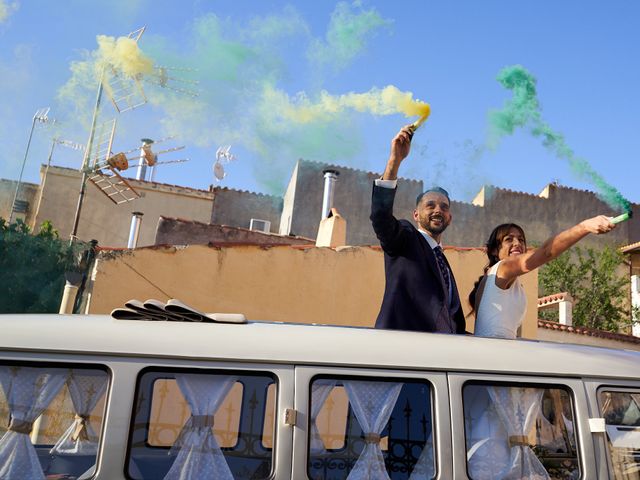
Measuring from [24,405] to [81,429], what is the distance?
0.96 ft

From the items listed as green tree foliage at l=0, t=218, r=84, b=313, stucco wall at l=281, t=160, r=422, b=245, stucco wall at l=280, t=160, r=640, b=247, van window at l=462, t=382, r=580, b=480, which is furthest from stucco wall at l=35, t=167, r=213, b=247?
van window at l=462, t=382, r=580, b=480

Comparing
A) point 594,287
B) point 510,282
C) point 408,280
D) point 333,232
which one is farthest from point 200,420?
point 594,287

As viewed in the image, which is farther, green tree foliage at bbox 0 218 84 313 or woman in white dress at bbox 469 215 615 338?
green tree foliage at bbox 0 218 84 313

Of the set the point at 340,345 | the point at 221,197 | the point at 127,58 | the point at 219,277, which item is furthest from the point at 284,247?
the point at 221,197

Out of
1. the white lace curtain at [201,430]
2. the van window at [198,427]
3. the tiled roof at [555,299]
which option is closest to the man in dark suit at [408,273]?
the van window at [198,427]

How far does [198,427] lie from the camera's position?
320 centimetres

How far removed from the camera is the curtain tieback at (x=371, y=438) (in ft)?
10.7

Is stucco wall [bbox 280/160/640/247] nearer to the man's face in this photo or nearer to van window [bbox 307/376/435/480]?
the man's face

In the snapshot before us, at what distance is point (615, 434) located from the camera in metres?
3.40

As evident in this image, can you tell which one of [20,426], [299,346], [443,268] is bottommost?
[20,426]

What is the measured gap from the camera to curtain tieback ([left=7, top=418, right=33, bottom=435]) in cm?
309

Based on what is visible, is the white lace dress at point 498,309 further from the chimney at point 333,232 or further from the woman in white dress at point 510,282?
the chimney at point 333,232

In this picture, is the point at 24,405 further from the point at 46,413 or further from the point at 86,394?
the point at 86,394

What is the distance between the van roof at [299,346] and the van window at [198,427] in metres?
0.13
